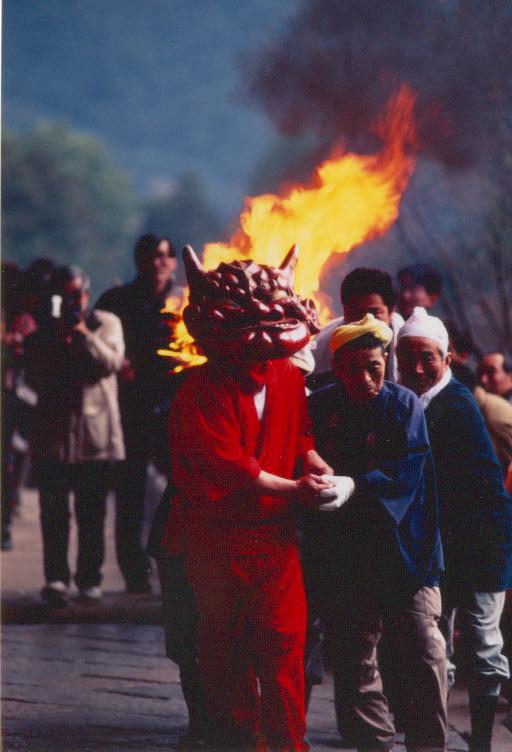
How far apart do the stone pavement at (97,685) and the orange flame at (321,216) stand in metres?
1.69

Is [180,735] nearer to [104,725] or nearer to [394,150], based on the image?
[104,725]

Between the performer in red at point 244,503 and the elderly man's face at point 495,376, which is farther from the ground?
the elderly man's face at point 495,376

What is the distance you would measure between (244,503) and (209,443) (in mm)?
208

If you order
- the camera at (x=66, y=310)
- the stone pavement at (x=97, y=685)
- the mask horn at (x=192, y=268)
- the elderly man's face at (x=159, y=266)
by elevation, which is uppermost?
the elderly man's face at (x=159, y=266)

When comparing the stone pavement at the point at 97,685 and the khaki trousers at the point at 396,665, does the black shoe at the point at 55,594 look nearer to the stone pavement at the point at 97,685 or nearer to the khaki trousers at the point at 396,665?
the stone pavement at the point at 97,685

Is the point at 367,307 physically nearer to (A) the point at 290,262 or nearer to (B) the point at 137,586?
(A) the point at 290,262

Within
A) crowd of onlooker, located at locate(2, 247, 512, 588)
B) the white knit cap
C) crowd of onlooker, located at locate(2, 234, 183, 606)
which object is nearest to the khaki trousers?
the white knit cap

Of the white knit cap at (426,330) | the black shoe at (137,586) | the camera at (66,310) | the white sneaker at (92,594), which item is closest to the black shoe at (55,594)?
the white sneaker at (92,594)

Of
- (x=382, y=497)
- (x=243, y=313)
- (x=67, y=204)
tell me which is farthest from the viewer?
(x=67, y=204)

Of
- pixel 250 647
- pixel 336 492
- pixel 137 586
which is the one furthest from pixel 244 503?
pixel 137 586

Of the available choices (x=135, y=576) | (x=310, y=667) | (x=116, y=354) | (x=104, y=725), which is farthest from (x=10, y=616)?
(x=310, y=667)

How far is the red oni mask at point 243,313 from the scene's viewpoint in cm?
374

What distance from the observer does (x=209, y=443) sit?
3682mm

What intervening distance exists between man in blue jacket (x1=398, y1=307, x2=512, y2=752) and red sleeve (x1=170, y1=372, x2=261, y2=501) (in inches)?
39.2
